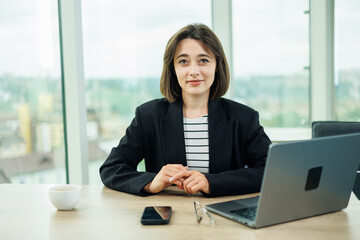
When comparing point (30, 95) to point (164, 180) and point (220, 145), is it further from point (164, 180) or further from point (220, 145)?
point (164, 180)

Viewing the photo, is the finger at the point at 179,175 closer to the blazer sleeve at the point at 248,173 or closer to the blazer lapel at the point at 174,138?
the blazer sleeve at the point at 248,173

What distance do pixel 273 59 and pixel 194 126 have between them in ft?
5.68

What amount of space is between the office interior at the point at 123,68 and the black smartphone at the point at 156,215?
132 centimetres

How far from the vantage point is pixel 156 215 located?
1.17 meters

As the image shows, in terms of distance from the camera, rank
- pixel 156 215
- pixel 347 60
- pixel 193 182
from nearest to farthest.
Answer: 1. pixel 156 215
2. pixel 193 182
3. pixel 347 60

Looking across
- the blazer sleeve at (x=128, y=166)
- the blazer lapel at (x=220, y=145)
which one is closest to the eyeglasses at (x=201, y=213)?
the blazer sleeve at (x=128, y=166)

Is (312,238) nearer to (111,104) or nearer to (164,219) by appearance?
(164,219)

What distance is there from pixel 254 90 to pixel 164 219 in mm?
2389

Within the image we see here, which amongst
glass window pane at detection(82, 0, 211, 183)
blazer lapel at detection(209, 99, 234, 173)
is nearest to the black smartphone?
blazer lapel at detection(209, 99, 234, 173)

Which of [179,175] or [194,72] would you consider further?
[194,72]

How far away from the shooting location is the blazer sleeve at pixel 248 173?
55.7 inches

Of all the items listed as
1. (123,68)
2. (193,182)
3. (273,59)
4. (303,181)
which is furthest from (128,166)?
(273,59)

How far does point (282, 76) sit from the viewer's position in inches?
132

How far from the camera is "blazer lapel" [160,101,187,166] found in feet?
5.85
